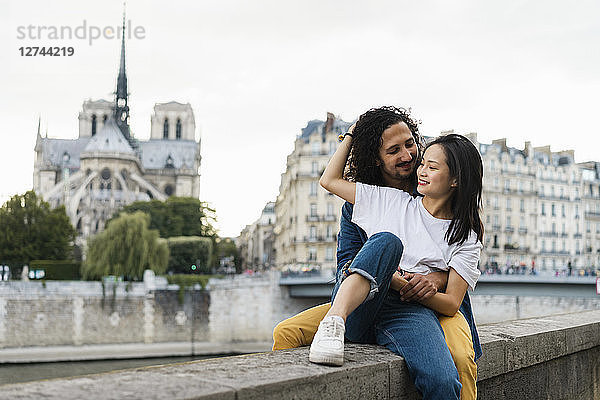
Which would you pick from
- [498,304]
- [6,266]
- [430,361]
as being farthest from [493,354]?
[6,266]

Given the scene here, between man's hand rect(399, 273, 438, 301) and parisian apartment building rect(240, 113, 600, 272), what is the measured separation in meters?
39.2

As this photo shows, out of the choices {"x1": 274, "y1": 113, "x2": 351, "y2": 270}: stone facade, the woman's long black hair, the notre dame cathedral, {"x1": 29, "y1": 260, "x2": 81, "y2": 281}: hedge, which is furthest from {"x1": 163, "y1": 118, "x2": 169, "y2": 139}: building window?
the woman's long black hair

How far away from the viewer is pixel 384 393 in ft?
7.68

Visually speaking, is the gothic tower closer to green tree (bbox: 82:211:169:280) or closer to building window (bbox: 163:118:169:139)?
building window (bbox: 163:118:169:139)

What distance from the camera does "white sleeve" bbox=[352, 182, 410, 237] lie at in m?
2.92

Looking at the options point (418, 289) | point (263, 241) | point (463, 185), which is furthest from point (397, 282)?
point (263, 241)

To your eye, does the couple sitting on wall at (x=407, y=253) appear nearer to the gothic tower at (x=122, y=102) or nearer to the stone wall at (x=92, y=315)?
the stone wall at (x=92, y=315)

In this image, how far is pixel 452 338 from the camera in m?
2.62

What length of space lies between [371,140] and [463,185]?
464 millimetres

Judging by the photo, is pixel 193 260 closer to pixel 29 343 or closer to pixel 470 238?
pixel 29 343

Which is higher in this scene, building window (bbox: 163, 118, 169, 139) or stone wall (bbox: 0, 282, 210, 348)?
building window (bbox: 163, 118, 169, 139)

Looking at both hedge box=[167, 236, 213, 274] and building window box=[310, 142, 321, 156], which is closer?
hedge box=[167, 236, 213, 274]

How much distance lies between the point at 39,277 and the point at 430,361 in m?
37.1

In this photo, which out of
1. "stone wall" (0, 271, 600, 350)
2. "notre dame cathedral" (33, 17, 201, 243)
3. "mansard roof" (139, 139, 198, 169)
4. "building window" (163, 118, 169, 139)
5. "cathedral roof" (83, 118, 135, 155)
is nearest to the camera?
"stone wall" (0, 271, 600, 350)
